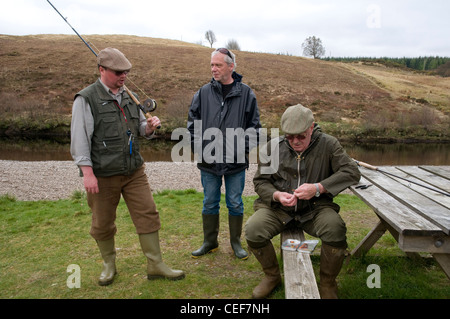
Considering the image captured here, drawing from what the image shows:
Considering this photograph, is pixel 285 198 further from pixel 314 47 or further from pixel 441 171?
pixel 314 47

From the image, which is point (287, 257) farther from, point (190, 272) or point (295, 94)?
point (295, 94)

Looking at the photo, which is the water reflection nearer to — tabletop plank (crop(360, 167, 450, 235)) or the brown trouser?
the brown trouser

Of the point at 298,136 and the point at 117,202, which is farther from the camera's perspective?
the point at 117,202

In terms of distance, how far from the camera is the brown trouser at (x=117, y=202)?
12.2ft

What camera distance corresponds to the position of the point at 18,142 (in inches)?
920

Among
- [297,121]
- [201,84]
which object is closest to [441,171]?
[297,121]

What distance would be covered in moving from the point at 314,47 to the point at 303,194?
76.7 m

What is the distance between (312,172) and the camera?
140 inches

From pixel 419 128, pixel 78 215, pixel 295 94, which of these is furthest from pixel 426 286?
pixel 295 94

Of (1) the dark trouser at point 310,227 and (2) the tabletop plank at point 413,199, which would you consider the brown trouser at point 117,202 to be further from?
(2) the tabletop plank at point 413,199

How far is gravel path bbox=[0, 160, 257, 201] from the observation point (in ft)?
34.9

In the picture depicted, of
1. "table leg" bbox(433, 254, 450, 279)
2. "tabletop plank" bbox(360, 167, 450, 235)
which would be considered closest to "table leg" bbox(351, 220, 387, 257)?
"tabletop plank" bbox(360, 167, 450, 235)

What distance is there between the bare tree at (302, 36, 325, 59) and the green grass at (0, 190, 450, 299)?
7334cm

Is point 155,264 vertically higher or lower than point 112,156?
lower
